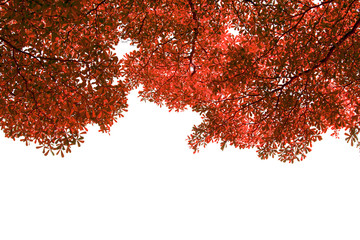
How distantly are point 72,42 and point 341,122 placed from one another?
18.8ft

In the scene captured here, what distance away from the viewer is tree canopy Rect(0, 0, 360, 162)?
127 inches

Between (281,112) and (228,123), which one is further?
(228,123)

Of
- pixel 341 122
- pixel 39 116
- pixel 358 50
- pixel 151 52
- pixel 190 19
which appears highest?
pixel 190 19

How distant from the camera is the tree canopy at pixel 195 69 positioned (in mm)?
3232

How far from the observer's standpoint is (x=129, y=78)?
6.61 meters

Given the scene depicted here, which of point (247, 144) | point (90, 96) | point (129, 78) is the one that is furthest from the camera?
point (129, 78)

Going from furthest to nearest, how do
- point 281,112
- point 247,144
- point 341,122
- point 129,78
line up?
point 129,78
point 247,144
point 281,112
point 341,122

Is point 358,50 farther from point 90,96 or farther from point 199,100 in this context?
point 90,96

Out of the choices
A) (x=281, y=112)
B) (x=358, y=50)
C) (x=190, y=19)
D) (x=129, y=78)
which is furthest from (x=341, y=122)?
(x=129, y=78)

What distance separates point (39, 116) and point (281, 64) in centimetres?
484

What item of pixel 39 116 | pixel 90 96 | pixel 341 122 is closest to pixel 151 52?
pixel 90 96

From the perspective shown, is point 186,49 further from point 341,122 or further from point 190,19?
point 341,122

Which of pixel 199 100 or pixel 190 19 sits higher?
pixel 190 19

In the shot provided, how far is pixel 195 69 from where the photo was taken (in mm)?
6945
